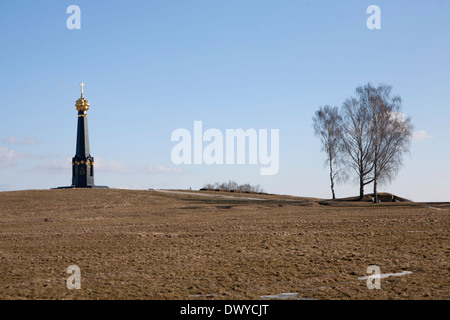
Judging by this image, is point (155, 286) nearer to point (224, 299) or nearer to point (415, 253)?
point (224, 299)

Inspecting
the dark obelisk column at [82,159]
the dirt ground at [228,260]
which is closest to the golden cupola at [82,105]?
the dark obelisk column at [82,159]

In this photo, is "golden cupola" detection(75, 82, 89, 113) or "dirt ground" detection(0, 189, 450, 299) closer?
"dirt ground" detection(0, 189, 450, 299)

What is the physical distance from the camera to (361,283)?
1074 cm

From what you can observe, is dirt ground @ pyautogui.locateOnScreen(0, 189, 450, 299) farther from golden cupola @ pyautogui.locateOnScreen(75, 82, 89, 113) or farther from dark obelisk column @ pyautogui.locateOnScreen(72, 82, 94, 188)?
golden cupola @ pyautogui.locateOnScreen(75, 82, 89, 113)

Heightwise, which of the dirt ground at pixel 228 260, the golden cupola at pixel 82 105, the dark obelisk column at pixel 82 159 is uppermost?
the golden cupola at pixel 82 105

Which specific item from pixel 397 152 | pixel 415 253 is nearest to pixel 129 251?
pixel 415 253

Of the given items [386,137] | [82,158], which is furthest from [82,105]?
[386,137]

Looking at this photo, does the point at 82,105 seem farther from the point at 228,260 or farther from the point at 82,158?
the point at 228,260

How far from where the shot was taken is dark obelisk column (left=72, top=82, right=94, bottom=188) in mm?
55250

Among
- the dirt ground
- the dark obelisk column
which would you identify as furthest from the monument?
the dirt ground

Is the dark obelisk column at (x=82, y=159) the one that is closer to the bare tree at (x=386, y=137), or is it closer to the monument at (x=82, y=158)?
the monument at (x=82, y=158)

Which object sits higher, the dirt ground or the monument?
the monument

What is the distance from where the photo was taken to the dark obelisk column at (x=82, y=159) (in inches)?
2175
